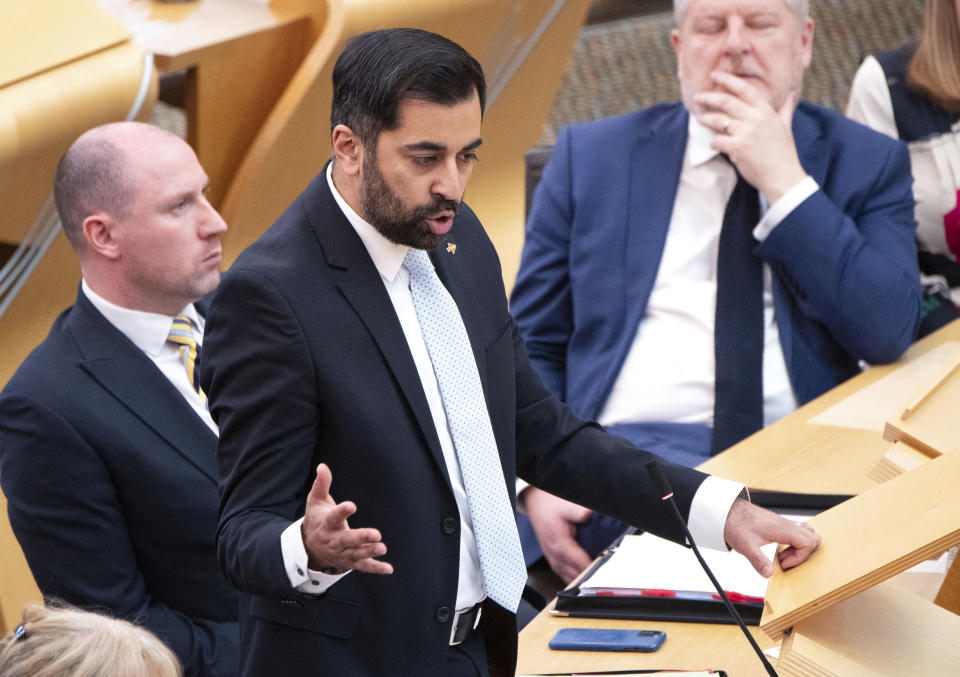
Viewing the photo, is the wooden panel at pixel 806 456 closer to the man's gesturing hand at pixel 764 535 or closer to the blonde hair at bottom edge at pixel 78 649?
the man's gesturing hand at pixel 764 535

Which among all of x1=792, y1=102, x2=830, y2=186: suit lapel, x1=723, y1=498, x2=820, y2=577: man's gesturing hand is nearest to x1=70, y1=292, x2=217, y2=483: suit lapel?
x1=723, y1=498, x2=820, y2=577: man's gesturing hand

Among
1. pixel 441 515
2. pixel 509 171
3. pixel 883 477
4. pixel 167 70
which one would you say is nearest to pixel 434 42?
pixel 441 515

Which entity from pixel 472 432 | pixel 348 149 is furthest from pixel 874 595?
pixel 348 149

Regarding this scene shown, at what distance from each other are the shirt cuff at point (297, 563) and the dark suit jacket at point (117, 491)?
0.67 metres

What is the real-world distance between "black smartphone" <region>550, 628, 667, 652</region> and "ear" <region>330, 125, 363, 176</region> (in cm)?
60

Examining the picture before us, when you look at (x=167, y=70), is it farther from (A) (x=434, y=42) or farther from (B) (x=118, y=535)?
(A) (x=434, y=42)

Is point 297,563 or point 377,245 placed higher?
point 377,245

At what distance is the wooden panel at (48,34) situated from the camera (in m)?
2.27

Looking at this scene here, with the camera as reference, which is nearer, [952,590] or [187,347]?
[952,590]

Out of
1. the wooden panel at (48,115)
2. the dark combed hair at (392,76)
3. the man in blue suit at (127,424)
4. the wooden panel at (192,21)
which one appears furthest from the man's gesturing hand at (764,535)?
the wooden panel at (192,21)

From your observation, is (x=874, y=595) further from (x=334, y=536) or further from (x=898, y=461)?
(x=334, y=536)

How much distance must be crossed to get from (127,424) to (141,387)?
7 cm

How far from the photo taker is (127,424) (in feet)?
5.94

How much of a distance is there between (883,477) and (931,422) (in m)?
0.09
